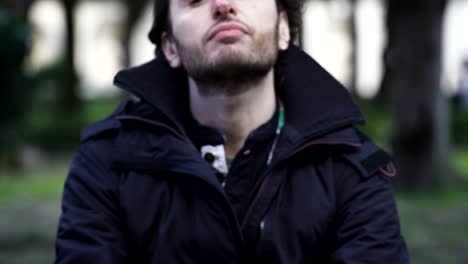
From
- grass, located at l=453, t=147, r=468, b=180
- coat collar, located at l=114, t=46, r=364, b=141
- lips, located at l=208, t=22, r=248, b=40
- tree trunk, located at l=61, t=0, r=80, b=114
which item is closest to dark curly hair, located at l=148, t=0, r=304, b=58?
coat collar, located at l=114, t=46, r=364, b=141

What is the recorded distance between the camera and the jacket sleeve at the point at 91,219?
285 centimetres

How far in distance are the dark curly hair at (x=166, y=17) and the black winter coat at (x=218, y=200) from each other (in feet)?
1.56

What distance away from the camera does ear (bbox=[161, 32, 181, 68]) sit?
3293 millimetres

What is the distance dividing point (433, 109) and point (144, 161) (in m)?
7.56

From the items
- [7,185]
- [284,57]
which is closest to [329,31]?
[7,185]

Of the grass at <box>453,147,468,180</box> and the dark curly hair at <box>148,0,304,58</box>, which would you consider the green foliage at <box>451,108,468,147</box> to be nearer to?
the grass at <box>453,147,468,180</box>

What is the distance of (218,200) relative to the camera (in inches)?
112

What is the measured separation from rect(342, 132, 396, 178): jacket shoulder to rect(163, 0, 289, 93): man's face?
0.41m

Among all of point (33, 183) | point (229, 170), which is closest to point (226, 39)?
point (229, 170)

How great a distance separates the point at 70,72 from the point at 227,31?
20.7 metres

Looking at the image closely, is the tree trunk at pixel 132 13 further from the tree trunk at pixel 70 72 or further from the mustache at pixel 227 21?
the mustache at pixel 227 21

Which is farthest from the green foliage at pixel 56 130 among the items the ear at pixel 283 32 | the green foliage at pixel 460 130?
the ear at pixel 283 32

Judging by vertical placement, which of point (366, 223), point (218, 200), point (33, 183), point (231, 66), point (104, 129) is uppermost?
point (231, 66)

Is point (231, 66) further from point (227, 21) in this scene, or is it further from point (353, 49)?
point (353, 49)
